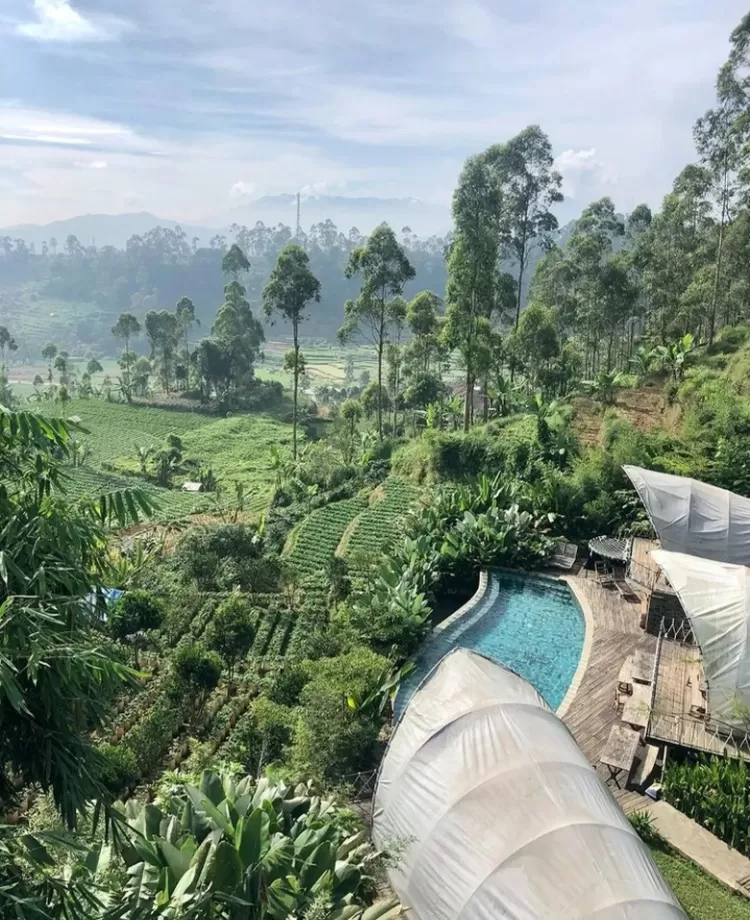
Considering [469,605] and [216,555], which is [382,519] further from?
[469,605]

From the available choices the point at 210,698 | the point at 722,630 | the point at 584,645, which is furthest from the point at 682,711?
the point at 210,698

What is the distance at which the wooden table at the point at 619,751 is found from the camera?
908 centimetres

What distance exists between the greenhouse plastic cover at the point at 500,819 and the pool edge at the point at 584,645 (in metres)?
2.40

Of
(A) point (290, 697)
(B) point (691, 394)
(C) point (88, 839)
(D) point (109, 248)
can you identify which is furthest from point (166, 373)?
(D) point (109, 248)

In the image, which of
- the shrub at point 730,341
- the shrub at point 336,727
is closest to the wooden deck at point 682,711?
the shrub at point 336,727

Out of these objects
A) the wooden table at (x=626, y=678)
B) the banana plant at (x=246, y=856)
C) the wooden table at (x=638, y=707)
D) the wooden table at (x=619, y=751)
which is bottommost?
the wooden table at (x=619, y=751)

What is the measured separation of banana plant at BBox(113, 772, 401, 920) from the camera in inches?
193

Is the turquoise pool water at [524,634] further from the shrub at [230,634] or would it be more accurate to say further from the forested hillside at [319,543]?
the shrub at [230,634]

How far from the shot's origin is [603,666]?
1184 cm

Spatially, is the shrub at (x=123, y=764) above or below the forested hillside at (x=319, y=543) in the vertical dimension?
below

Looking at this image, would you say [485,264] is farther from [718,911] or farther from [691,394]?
[718,911]

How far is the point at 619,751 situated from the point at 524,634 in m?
3.76

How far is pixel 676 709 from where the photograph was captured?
31.8 ft

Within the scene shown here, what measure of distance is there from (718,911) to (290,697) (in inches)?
242
